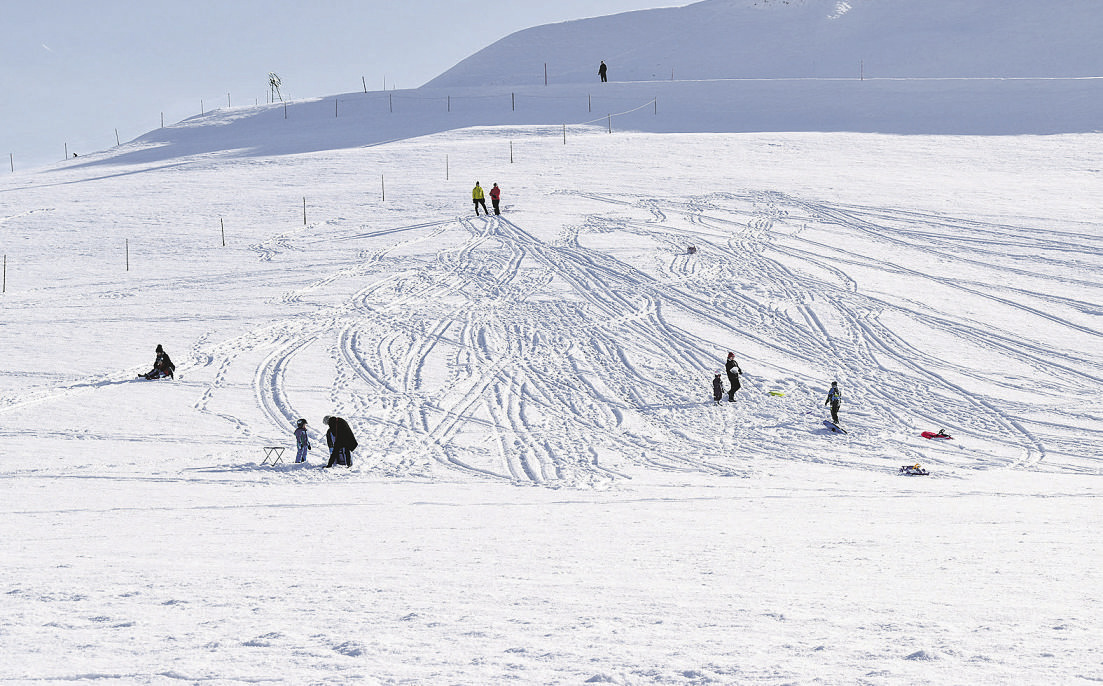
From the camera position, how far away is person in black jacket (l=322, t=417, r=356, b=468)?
14.5m

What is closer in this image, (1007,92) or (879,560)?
(879,560)

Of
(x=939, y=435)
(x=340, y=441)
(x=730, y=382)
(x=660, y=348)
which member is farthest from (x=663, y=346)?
(x=340, y=441)

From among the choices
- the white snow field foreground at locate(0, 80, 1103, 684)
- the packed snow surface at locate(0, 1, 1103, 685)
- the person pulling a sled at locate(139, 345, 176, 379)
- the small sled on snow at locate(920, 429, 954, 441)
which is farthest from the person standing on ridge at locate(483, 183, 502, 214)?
the small sled on snow at locate(920, 429, 954, 441)

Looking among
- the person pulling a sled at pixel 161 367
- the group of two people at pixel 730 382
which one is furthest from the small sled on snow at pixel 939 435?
the person pulling a sled at pixel 161 367

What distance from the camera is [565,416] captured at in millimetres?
17469

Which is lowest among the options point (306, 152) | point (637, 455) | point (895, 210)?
point (637, 455)

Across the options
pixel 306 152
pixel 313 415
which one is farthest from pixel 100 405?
pixel 306 152

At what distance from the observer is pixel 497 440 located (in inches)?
637

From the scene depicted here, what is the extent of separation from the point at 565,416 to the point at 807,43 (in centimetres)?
5530

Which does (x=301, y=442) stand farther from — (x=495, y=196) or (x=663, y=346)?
(x=495, y=196)

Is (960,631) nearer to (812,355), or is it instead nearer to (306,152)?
(812,355)

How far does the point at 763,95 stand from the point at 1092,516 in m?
42.0

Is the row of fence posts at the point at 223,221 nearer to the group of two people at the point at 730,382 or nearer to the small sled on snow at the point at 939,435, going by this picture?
the group of two people at the point at 730,382

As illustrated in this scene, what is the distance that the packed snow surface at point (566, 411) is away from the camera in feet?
21.3
